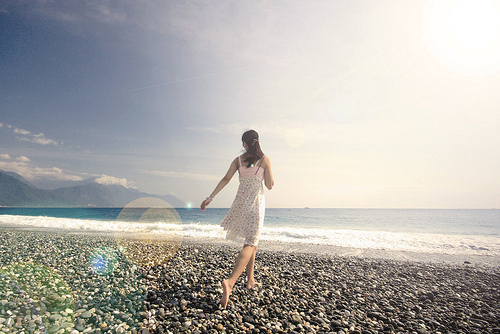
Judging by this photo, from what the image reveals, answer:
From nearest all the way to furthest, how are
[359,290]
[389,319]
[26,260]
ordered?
[389,319]
[359,290]
[26,260]

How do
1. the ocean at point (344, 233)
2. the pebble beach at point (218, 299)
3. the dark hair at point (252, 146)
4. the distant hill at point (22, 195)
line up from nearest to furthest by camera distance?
the pebble beach at point (218, 299) < the dark hair at point (252, 146) < the ocean at point (344, 233) < the distant hill at point (22, 195)

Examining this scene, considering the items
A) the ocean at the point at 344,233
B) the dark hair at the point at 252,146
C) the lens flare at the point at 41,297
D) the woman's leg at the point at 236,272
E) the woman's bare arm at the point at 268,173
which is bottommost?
the ocean at the point at 344,233

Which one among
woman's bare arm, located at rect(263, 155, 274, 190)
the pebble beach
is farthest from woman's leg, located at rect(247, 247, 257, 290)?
woman's bare arm, located at rect(263, 155, 274, 190)

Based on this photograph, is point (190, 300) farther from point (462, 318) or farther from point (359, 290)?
point (462, 318)

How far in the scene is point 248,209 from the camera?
474cm

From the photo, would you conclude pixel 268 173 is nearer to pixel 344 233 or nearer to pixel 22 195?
pixel 344 233

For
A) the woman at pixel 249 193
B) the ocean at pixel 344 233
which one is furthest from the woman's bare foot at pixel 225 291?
the ocean at pixel 344 233

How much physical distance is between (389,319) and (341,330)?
4.15 ft

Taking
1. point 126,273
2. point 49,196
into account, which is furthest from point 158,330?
point 49,196

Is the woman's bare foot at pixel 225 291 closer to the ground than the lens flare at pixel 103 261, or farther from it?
farther from it

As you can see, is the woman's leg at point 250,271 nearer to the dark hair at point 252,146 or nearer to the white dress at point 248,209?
the white dress at point 248,209

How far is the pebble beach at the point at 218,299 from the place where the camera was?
3.69 m

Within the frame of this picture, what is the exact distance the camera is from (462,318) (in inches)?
182

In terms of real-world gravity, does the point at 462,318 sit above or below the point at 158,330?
below
